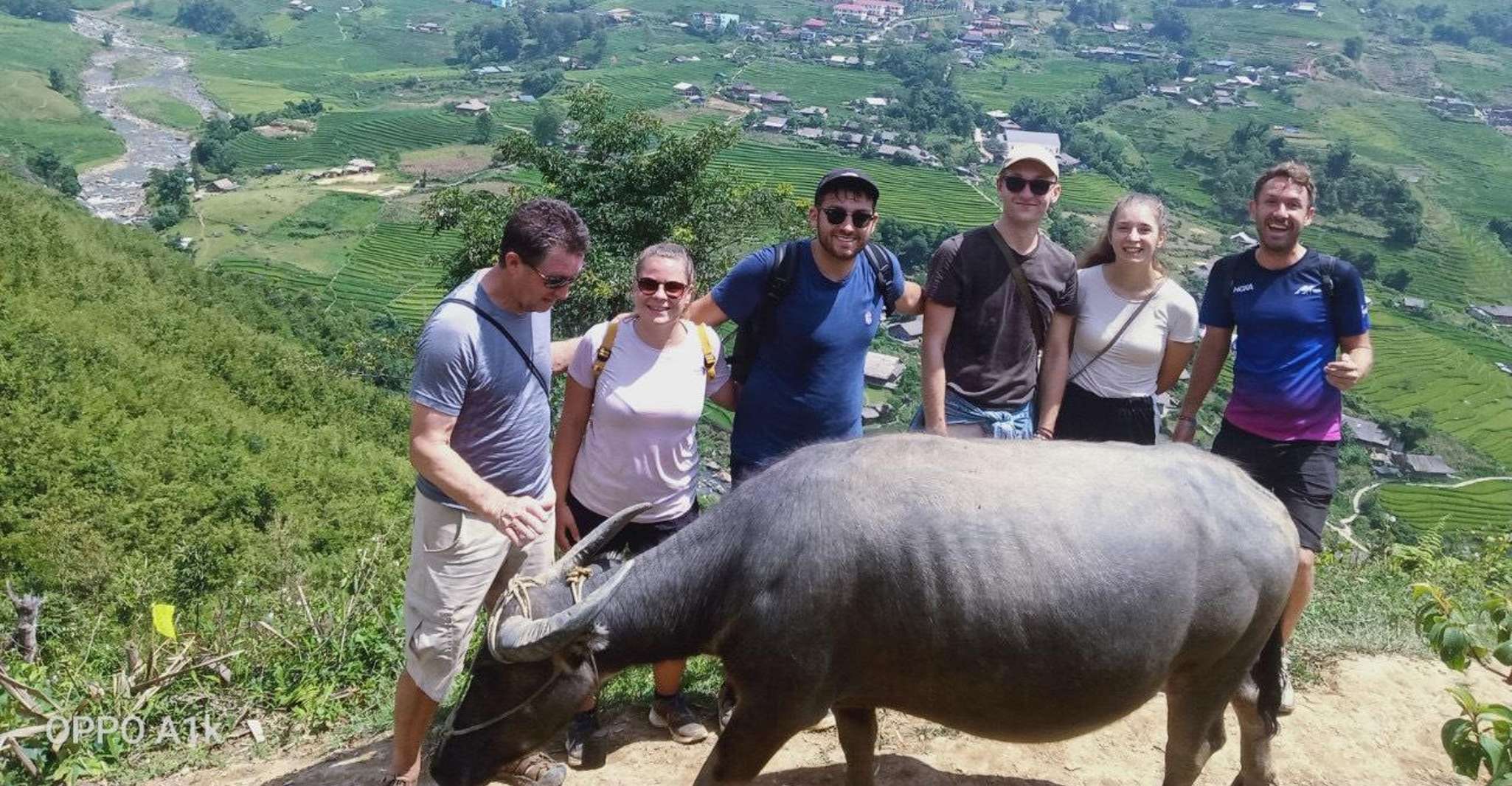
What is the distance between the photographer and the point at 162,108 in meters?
62.3

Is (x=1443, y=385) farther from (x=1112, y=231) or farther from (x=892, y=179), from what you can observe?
(x=1112, y=231)

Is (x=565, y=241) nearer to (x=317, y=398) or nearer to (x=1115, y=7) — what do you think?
(x=317, y=398)

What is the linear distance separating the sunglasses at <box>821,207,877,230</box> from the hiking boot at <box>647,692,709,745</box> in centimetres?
217

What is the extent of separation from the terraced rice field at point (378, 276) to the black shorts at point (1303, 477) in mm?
35917

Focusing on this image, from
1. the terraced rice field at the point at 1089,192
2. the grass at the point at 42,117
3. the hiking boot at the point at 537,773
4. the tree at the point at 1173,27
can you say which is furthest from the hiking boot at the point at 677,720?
the tree at the point at 1173,27

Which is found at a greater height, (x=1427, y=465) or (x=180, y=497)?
(x=180, y=497)

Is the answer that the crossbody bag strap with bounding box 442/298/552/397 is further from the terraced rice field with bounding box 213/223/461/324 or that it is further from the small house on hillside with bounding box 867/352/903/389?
the terraced rice field with bounding box 213/223/461/324

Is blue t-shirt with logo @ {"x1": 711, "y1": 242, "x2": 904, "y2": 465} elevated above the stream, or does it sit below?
above

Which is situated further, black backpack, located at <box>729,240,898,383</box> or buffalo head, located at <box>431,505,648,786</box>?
black backpack, located at <box>729,240,898,383</box>

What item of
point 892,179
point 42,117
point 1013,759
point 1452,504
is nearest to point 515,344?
point 1013,759

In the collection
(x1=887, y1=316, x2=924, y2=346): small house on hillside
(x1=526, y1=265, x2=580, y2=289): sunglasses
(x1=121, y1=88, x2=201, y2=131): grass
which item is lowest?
(x1=887, y1=316, x2=924, y2=346): small house on hillside

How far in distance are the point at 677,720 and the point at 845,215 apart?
7.46ft

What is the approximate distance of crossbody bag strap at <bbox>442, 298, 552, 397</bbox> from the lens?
3.24 m

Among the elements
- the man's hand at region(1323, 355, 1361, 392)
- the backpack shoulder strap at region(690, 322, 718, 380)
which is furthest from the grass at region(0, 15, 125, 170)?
the man's hand at region(1323, 355, 1361, 392)
